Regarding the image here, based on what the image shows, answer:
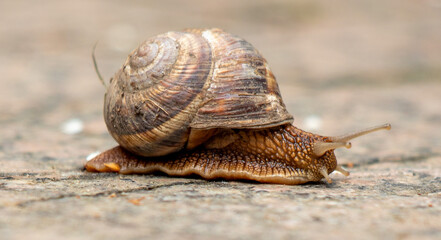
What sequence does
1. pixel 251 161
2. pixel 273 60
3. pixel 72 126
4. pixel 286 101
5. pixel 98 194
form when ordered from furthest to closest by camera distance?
1. pixel 273 60
2. pixel 286 101
3. pixel 72 126
4. pixel 251 161
5. pixel 98 194

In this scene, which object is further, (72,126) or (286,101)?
(286,101)

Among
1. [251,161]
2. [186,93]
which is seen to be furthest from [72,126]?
[251,161]

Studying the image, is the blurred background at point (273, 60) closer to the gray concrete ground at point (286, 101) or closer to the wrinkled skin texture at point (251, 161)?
the gray concrete ground at point (286, 101)

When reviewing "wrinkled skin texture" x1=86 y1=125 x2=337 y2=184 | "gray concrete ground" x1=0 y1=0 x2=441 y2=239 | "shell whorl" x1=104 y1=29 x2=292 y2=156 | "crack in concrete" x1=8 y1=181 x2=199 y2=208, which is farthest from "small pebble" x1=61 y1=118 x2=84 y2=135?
"crack in concrete" x1=8 y1=181 x2=199 y2=208

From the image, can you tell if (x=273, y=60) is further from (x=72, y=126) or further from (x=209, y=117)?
(x=209, y=117)

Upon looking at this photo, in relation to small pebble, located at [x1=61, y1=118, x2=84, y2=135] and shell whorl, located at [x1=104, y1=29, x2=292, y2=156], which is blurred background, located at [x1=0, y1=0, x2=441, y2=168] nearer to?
small pebble, located at [x1=61, y1=118, x2=84, y2=135]

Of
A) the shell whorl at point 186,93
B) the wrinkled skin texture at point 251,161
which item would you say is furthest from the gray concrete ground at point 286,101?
the shell whorl at point 186,93
